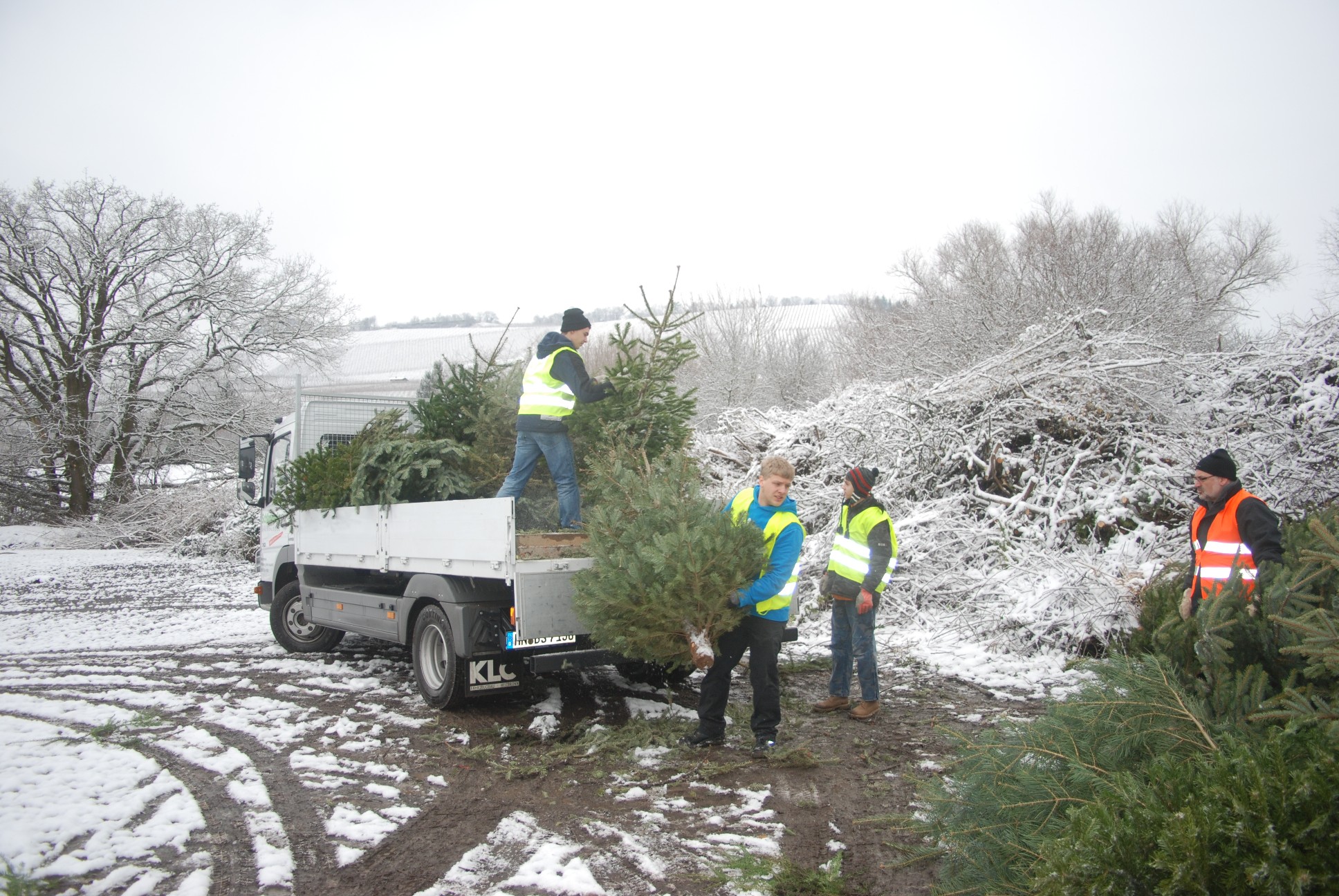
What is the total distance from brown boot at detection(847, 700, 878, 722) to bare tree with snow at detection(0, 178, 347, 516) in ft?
75.4

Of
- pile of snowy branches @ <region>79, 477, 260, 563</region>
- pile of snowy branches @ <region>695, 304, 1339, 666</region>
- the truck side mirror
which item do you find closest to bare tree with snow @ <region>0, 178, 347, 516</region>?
pile of snowy branches @ <region>79, 477, 260, 563</region>

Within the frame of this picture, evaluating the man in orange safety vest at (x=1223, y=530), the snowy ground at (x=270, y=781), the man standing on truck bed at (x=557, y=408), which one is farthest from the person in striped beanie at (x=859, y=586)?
the man standing on truck bed at (x=557, y=408)

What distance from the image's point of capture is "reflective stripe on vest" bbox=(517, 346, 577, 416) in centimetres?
658

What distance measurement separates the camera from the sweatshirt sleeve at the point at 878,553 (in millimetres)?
6094

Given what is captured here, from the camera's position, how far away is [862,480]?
631cm

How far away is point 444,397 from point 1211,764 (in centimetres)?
670

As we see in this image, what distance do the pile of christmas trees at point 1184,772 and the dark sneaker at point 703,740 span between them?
5.88ft

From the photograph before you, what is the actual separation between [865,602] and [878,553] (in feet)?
1.24

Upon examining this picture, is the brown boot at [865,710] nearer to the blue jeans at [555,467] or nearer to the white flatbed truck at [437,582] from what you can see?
the white flatbed truck at [437,582]

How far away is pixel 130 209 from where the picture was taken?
934 inches

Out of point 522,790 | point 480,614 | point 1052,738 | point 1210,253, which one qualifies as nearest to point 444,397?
point 480,614

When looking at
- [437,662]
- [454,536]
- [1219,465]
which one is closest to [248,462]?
[437,662]

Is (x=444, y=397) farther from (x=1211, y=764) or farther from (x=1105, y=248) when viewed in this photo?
(x=1105, y=248)

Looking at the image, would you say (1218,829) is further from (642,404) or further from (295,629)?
(295,629)
